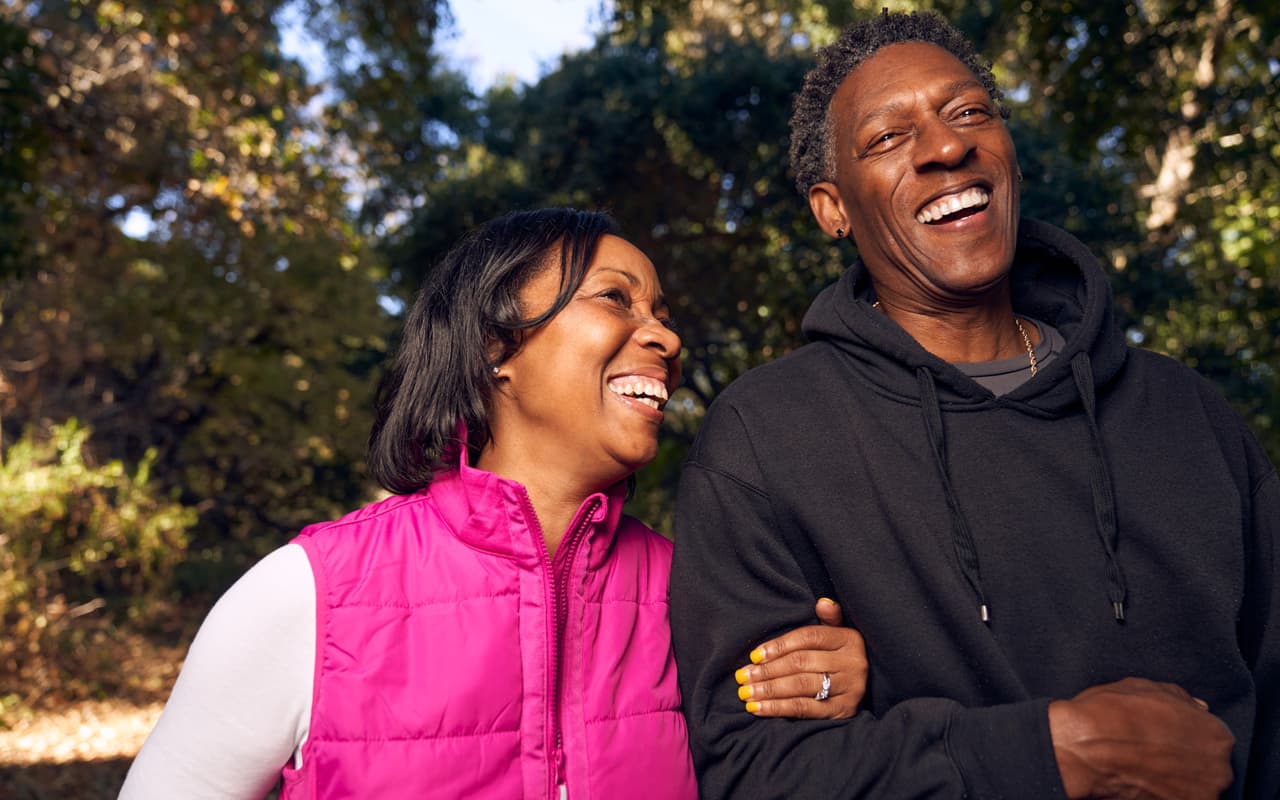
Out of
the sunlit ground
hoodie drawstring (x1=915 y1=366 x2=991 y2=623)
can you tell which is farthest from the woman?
the sunlit ground

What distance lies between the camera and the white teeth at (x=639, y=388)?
7.54ft

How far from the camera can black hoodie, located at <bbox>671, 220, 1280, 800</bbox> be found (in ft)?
6.60

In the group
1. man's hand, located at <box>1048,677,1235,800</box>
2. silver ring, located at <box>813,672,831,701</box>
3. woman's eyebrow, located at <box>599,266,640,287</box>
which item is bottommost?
man's hand, located at <box>1048,677,1235,800</box>

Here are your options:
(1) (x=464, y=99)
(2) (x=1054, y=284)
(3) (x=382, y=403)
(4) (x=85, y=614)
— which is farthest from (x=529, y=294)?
(1) (x=464, y=99)

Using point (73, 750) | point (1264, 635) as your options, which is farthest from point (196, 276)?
point (1264, 635)

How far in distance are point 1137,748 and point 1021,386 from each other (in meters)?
0.73

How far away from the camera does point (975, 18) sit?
11.5m

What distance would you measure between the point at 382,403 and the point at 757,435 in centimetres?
Answer: 88

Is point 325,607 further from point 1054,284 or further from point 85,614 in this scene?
point 85,614

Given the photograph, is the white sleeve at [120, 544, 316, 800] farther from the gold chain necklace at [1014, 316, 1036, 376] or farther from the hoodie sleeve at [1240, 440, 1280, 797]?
the hoodie sleeve at [1240, 440, 1280, 797]

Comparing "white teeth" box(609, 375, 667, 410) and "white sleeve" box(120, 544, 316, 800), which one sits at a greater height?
"white teeth" box(609, 375, 667, 410)

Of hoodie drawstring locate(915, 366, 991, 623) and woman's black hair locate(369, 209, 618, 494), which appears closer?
hoodie drawstring locate(915, 366, 991, 623)

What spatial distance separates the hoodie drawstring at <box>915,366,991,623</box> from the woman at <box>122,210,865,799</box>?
256 mm

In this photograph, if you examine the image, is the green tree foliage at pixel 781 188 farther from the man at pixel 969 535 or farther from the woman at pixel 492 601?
the woman at pixel 492 601
